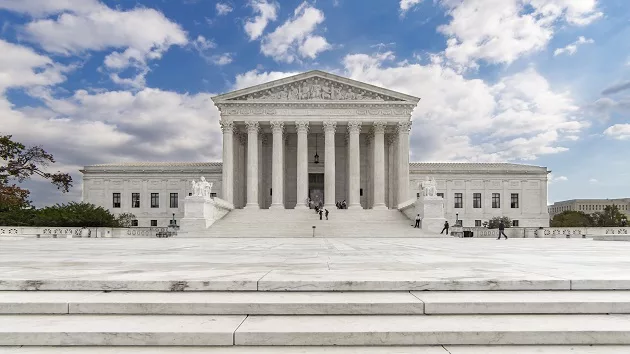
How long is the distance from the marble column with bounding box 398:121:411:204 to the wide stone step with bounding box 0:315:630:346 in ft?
172

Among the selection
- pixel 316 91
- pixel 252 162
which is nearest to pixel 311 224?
pixel 252 162

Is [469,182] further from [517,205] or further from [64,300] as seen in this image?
[64,300]

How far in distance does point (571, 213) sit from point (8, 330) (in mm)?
93767

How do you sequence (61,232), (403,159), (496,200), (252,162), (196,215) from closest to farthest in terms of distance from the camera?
(61,232) → (196,215) → (252,162) → (403,159) → (496,200)

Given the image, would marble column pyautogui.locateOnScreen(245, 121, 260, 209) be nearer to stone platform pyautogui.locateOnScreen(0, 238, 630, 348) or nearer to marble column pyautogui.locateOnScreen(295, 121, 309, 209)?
marble column pyautogui.locateOnScreen(295, 121, 309, 209)

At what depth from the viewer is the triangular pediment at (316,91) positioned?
58.1 meters

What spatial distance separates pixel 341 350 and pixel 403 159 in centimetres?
5390

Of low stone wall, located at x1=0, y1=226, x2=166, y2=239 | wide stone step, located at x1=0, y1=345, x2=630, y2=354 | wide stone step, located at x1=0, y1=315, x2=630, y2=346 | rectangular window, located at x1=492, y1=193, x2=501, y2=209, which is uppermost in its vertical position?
rectangular window, located at x1=492, y1=193, x2=501, y2=209

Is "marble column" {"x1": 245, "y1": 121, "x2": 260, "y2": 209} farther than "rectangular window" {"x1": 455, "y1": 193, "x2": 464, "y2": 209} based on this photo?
No

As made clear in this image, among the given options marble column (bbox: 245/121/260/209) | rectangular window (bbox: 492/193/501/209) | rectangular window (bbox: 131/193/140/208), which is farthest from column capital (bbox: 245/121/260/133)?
rectangular window (bbox: 492/193/501/209)

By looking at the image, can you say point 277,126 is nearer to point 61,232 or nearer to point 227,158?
point 227,158

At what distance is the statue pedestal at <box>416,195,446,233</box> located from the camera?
145 feet

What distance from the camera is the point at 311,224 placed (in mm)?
47062

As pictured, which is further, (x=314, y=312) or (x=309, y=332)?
(x=314, y=312)
